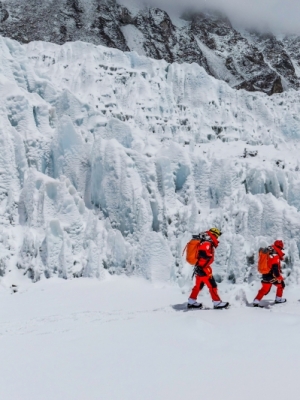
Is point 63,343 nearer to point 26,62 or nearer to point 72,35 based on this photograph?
point 26,62

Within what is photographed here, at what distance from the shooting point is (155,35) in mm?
85438

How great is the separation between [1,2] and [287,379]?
91.7 m

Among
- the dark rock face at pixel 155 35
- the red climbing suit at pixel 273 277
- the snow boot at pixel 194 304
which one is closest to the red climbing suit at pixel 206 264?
the snow boot at pixel 194 304

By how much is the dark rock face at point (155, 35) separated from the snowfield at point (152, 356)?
74626mm

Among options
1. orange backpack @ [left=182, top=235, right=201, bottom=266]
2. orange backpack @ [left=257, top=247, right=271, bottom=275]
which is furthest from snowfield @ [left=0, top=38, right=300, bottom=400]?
orange backpack @ [left=182, top=235, right=201, bottom=266]

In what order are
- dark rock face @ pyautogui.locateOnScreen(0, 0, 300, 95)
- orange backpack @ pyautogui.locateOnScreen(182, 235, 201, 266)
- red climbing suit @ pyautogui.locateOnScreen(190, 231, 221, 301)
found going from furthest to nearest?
1. dark rock face @ pyautogui.locateOnScreen(0, 0, 300, 95)
2. orange backpack @ pyautogui.locateOnScreen(182, 235, 201, 266)
3. red climbing suit @ pyautogui.locateOnScreen(190, 231, 221, 301)

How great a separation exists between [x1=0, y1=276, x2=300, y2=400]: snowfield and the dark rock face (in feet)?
245

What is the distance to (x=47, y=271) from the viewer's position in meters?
11.6

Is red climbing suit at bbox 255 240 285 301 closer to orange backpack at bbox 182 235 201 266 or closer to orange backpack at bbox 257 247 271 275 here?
orange backpack at bbox 257 247 271 275

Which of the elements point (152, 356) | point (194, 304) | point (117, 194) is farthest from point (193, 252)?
point (117, 194)

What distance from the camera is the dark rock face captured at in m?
75.6

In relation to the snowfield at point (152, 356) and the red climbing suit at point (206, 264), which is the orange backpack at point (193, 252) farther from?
the snowfield at point (152, 356)

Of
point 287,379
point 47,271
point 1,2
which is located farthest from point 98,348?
point 1,2

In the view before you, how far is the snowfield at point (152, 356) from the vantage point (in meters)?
3.53
